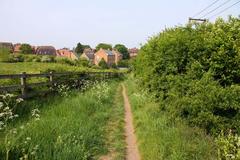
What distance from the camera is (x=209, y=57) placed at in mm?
9992

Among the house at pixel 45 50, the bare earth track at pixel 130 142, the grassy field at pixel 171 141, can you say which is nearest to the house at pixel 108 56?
the house at pixel 45 50

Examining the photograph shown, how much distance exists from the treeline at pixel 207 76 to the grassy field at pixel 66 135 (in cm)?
216

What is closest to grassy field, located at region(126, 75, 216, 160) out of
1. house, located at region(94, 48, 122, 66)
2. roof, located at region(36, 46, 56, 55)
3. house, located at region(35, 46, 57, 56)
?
house, located at region(94, 48, 122, 66)

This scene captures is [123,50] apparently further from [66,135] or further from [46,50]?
[66,135]

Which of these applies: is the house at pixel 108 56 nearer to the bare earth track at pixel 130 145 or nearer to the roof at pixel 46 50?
the roof at pixel 46 50

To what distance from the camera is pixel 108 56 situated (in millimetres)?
144500

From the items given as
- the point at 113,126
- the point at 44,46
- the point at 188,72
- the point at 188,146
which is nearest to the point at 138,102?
the point at 113,126

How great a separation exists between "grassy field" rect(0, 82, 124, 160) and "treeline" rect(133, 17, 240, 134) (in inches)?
85.0

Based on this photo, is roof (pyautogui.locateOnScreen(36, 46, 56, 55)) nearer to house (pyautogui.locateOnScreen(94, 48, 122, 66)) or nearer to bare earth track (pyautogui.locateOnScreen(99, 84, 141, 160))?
house (pyautogui.locateOnScreen(94, 48, 122, 66))

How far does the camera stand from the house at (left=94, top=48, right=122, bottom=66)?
473 feet

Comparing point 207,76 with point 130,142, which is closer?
point 207,76

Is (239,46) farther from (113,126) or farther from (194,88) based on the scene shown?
(113,126)

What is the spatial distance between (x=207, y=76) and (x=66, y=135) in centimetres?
420

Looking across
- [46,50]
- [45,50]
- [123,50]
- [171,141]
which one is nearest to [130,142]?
[171,141]
